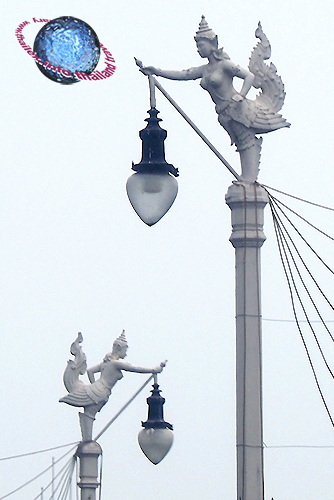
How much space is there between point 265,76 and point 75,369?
428 inches

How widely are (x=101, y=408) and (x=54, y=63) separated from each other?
311 inches

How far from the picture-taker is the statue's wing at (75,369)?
2433cm

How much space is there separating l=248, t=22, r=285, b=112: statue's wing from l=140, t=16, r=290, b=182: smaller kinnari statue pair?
0.04 meters

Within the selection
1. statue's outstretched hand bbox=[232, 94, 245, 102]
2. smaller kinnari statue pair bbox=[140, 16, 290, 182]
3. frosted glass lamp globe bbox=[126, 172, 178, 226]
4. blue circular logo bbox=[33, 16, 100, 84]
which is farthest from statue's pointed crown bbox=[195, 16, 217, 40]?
blue circular logo bbox=[33, 16, 100, 84]

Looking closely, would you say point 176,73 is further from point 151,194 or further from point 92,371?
point 92,371

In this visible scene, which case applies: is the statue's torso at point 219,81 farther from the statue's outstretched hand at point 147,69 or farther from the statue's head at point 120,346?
the statue's head at point 120,346

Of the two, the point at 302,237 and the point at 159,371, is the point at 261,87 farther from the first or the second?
the point at 159,371

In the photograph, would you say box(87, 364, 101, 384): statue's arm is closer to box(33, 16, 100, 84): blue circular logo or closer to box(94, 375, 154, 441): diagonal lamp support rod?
box(94, 375, 154, 441): diagonal lamp support rod

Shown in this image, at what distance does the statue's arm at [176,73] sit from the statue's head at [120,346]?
32.8ft

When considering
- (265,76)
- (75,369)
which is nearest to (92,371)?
(75,369)

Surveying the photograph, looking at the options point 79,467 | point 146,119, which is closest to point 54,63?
point 146,119

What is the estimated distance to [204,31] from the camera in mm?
13992

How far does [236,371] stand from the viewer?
Answer: 529 inches

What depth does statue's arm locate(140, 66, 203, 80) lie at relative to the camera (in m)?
14.1
